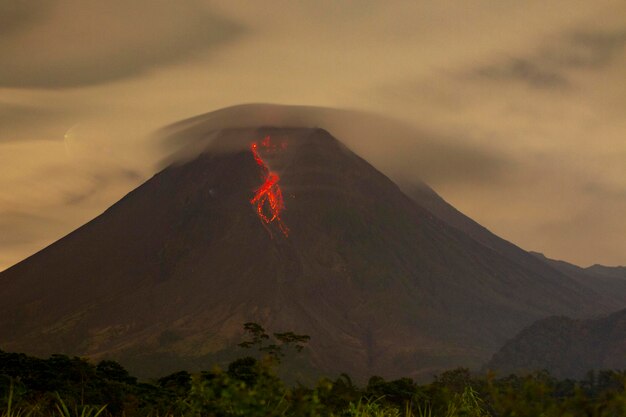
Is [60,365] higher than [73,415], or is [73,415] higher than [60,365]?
[60,365]

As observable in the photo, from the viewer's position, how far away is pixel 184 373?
29031 millimetres

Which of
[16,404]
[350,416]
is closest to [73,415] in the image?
[16,404]

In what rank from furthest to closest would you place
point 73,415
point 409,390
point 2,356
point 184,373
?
1. point 2,356
2. point 184,373
3. point 409,390
4. point 73,415

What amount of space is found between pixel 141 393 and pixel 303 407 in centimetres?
1482

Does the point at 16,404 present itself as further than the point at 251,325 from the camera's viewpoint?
No

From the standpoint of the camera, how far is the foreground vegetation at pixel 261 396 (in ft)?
38.3

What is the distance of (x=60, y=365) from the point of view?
33.7m

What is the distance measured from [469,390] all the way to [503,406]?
759 centimetres

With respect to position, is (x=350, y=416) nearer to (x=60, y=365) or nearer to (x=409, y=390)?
(x=409, y=390)

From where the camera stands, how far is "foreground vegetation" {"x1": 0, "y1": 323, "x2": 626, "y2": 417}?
38.3ft

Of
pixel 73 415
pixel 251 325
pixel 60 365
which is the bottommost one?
pixel 73 415

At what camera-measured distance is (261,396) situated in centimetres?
1194

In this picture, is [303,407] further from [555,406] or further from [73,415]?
[73,415]

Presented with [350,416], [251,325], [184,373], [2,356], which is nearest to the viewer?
[350,416]
